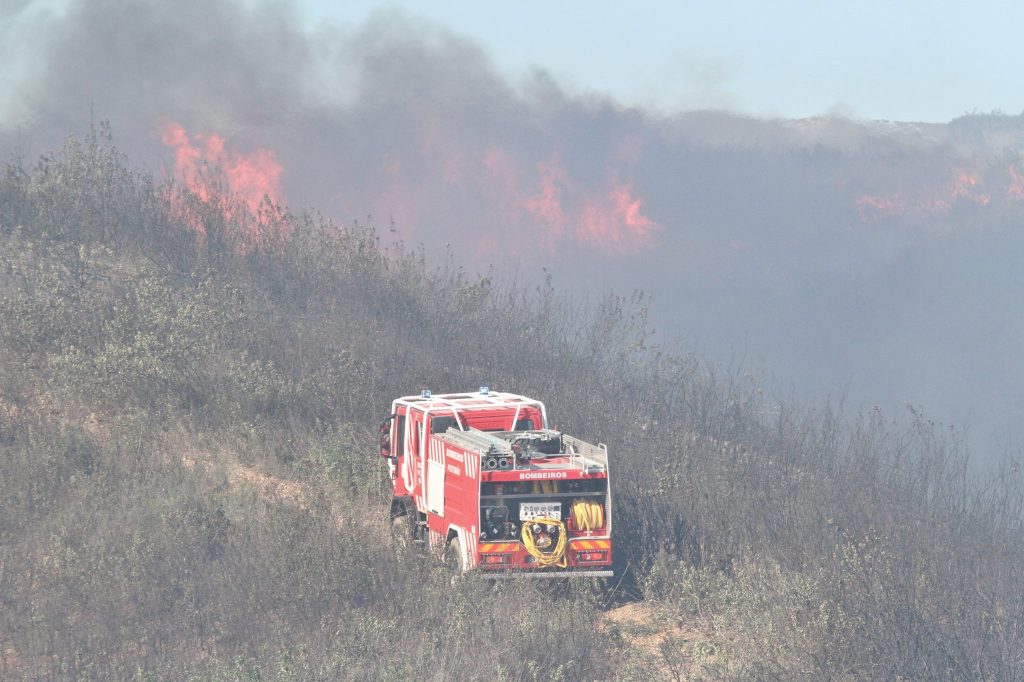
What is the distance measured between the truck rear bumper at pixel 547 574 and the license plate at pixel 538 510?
63cm

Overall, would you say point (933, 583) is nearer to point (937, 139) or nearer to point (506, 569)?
point (506, 569)

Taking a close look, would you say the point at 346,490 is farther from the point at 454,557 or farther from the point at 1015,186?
the point at 1015,186

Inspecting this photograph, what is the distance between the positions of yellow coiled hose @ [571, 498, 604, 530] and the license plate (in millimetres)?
203

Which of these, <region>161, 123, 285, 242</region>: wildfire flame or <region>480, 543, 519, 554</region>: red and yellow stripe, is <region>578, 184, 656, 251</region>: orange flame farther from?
<region>480, 543, 519, 554</region>: red and yellow stripe

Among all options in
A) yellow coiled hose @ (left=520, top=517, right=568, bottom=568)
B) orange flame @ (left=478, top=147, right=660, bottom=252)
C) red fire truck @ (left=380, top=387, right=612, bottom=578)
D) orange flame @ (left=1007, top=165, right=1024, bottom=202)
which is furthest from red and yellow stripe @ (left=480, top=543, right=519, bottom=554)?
orange flame @ (left=1007, top=165, right=1024, bottom=202)

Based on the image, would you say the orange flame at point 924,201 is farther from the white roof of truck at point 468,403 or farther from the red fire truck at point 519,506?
the red fire truck at point 519,506

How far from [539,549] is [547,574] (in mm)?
304

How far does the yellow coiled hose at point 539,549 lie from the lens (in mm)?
12477

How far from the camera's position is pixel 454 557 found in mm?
13016

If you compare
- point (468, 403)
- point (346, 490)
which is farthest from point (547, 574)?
point (346, 490)

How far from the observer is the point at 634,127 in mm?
35000

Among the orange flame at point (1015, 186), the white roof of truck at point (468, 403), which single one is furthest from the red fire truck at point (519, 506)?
the orange flame at point (1015, 186)

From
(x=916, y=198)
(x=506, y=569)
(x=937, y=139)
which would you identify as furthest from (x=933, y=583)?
(x=937, y=139)

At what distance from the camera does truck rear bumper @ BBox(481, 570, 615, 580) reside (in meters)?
12.3
